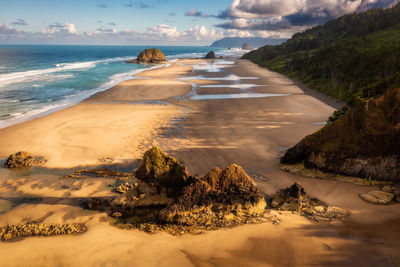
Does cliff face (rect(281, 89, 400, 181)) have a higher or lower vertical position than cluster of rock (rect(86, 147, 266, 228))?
higher

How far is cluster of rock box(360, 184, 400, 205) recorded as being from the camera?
1034cm

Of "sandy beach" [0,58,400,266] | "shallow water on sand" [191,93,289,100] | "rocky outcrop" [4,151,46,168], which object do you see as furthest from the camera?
"shallow water on sand" [191,93,289,100]

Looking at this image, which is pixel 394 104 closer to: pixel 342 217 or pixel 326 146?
pixel 326 146

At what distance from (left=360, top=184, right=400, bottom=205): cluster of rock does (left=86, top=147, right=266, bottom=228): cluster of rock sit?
4938mm

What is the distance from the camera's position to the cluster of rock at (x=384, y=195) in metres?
10.3

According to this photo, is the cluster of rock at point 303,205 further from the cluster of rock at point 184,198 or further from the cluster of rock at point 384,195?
the cluster of rock at point 384,195

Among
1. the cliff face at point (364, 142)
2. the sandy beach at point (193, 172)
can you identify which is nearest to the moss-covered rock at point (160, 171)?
the sandy beach at point (193, 172)

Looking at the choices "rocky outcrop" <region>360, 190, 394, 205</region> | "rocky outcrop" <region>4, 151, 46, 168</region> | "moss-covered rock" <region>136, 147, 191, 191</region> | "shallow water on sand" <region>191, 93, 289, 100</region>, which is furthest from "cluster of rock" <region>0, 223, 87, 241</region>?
"shallow water on sand" <region>191, 93, 289, 100</region>

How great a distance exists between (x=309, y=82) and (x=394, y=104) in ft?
133

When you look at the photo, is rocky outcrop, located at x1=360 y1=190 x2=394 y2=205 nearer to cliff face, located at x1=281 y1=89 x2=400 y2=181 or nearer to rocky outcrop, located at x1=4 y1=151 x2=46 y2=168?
cliff face, located at x1=281 y1=89 x2=400 y2=181

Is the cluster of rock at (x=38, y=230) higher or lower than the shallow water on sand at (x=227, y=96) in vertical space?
lower

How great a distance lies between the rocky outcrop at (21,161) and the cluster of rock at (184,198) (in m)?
8.06

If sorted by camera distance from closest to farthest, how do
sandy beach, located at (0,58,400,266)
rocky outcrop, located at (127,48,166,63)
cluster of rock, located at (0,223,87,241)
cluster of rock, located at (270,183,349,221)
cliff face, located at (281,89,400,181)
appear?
sandy beach, located at (0,58,400,266)
cluster of rock, located at (0,223,87,241)
cluster of rock, located at (270,183,349,221)
cliff face, located at (281,89,400,181)
rocky outcrop, located at (127,48,166,63)

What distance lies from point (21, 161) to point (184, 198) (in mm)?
12114
